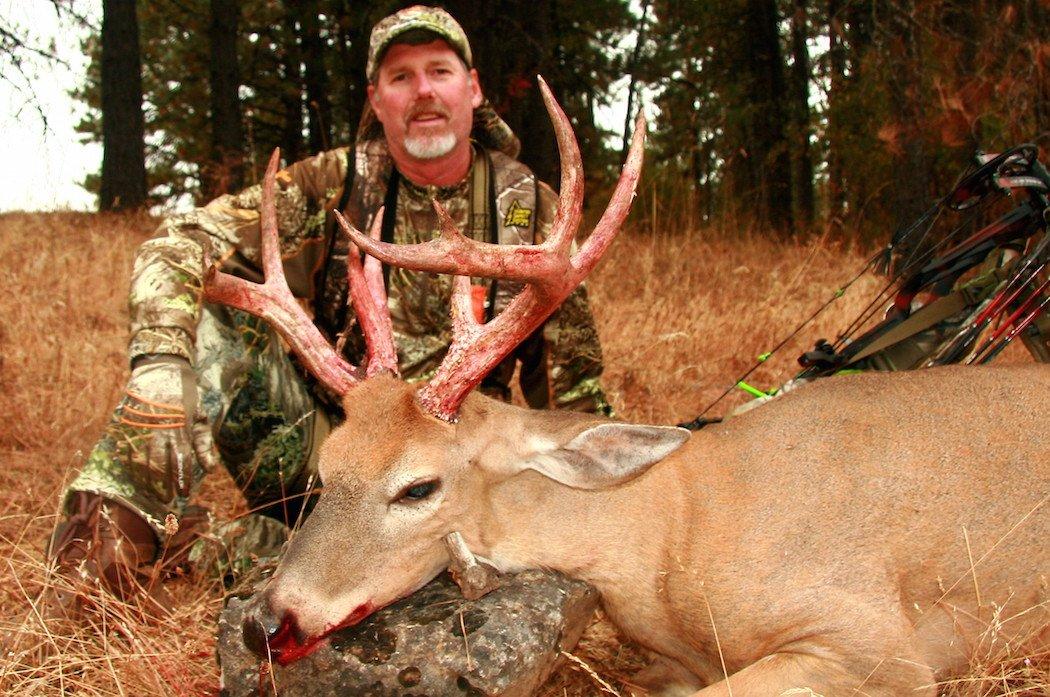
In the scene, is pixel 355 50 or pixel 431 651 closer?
pixel 431 651

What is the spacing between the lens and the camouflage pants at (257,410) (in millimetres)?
4129

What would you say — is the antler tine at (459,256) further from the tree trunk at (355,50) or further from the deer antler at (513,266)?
the tree trunk at (355,50)

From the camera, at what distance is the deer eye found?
2.92m

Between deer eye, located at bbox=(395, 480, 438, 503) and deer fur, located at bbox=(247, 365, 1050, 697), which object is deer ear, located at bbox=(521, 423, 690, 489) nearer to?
deer fur, located at bbox=(247, 365, 1050, 697)

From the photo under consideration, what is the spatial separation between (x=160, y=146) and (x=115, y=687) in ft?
62.8

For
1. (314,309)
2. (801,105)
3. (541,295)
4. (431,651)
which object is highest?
(801,105)

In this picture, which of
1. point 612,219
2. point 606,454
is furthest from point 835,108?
point 606,454

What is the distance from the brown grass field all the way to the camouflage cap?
2.23 m

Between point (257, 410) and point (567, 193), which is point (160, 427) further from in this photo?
point (567, 193)

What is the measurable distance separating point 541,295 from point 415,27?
7.02 ft

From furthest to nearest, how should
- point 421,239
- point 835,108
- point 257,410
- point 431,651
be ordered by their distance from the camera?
point 835,108 → point 421,239 → point 257,410 → point 431,651

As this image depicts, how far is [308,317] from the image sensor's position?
11.2 ft

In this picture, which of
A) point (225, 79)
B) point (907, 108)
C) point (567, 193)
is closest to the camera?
point (567, 193)

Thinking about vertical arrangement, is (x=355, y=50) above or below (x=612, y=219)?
above
